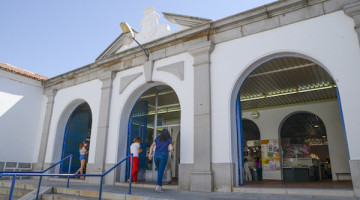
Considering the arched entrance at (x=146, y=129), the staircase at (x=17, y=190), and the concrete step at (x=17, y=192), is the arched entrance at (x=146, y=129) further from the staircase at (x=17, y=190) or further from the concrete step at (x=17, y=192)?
the concrete step at (x=17, y=192)

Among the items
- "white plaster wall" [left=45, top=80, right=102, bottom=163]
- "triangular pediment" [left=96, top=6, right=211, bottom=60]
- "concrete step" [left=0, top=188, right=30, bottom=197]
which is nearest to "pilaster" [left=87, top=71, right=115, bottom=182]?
"white plaster wall" [left=45, top=80, right=102, bottom=163]

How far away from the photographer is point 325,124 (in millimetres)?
11406

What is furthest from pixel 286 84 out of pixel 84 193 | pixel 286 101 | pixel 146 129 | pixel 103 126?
pixel 84 193

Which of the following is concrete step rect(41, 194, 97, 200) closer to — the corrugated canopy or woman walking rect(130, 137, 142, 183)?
woman walking rect(130, 137, 142, 183)

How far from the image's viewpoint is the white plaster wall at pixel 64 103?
9867 millimetres

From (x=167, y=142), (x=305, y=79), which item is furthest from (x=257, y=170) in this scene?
(x=167, y=142)

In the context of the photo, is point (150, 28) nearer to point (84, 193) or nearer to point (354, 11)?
point (84, 193)

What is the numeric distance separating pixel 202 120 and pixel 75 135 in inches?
266

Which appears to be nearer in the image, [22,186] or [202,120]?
[202,120]

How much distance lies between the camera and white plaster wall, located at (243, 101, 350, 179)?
1106 cm

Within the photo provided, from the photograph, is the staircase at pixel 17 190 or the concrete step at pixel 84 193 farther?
the staircase at pixel 17 190

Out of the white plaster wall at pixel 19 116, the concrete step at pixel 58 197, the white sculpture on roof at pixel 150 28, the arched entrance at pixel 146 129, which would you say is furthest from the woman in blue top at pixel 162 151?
the white plaster wall at pixel 19 116

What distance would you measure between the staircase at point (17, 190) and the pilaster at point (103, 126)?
6.01 feet

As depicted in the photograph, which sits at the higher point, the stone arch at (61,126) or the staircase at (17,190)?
the stone arch at (61,126)
